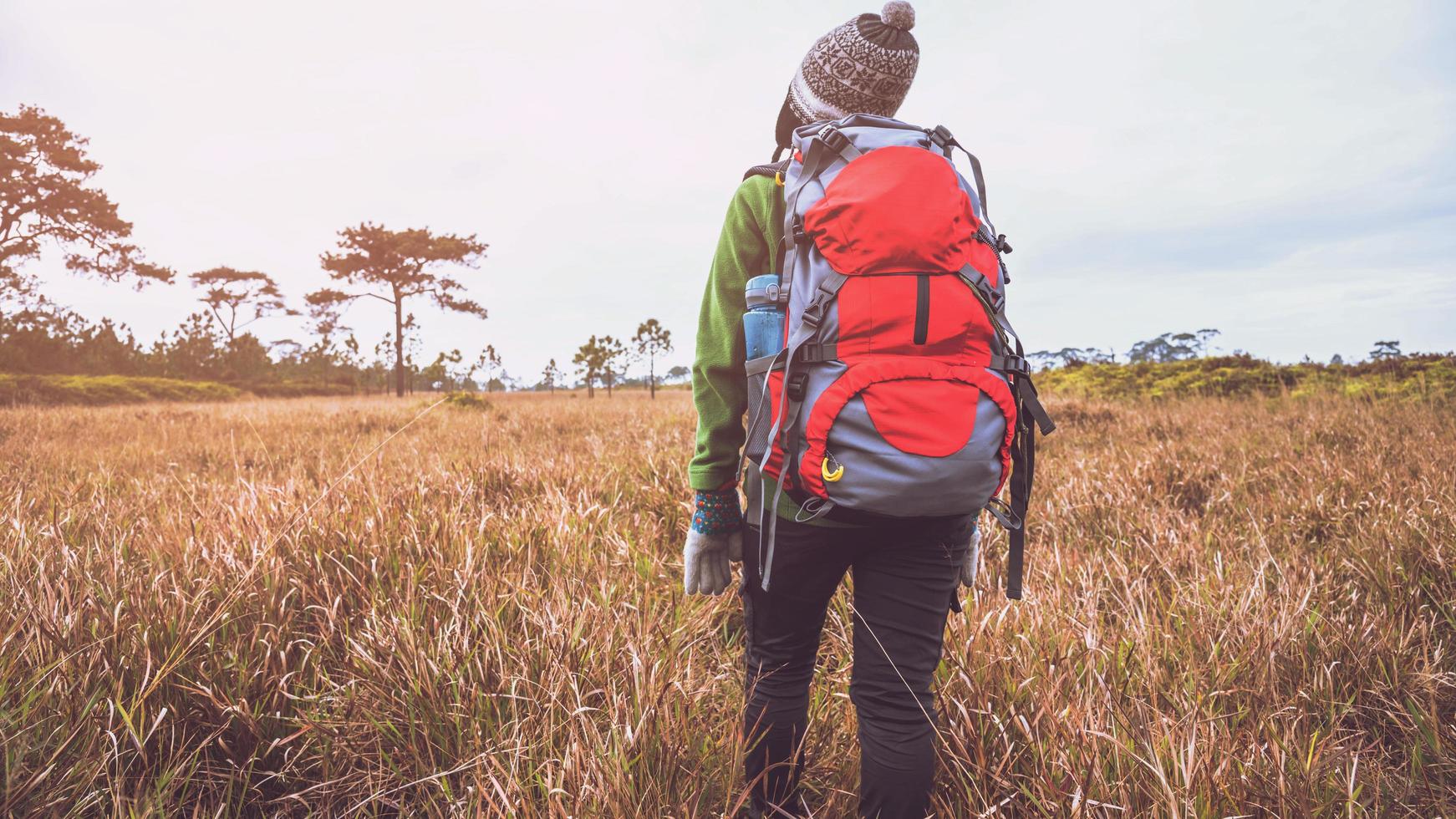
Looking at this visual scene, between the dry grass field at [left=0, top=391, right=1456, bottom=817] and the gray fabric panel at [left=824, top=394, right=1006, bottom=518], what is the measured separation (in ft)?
2.60

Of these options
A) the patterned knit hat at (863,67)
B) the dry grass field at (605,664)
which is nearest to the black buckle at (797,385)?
the patterned knit hat at (863,67)

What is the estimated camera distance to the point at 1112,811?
152 centimetres

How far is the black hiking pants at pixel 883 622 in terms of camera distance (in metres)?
1.42

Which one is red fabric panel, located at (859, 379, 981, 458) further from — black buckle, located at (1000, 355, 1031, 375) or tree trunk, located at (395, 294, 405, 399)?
tree trunk, located at (395, 294, 405, 399)

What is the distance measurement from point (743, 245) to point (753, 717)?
1203mm

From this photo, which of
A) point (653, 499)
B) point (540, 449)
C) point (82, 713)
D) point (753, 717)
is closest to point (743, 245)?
point (753, 717)

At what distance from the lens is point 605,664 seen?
6.06ft

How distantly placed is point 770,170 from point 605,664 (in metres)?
1.46

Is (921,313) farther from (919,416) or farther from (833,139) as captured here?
(833,139)

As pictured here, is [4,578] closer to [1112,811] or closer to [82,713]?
[82,713]

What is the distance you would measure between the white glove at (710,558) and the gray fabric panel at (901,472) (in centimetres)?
44

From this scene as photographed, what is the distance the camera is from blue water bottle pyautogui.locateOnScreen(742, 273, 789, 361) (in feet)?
4.67

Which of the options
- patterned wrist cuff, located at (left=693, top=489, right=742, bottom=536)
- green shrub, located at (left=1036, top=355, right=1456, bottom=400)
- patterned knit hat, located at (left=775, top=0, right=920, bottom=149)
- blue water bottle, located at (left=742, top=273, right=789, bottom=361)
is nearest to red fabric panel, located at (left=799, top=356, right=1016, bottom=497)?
blue water bottle, located at (left=742, top=273, right=789, bottom=361)

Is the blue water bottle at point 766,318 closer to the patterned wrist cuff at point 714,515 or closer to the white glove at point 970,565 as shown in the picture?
the patterned wrist cuff at point 714,515
